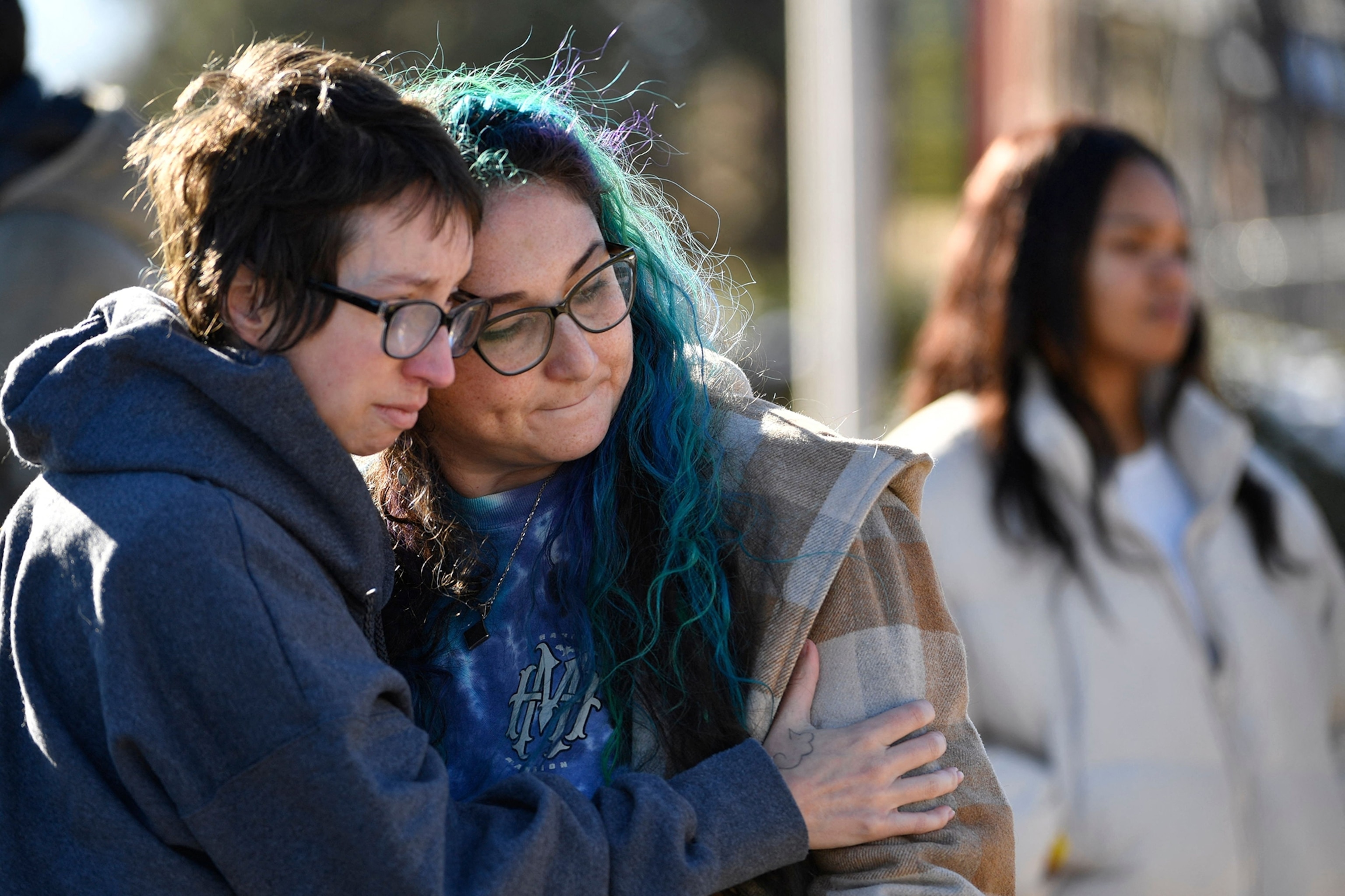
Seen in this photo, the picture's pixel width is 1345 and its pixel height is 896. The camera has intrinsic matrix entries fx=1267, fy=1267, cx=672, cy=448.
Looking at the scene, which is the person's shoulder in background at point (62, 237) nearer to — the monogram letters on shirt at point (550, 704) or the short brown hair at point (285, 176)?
the short brown hair at point (285, 176)

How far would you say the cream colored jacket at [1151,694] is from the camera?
270cm

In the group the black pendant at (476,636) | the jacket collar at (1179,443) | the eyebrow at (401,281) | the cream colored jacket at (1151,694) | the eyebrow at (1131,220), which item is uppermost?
the eyebrow at (1131,220)

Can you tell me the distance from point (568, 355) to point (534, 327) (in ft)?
0.19

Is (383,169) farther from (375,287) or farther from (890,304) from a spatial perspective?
(890,304)

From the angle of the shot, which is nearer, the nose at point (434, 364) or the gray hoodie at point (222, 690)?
the gray hoodie at point (222, 690)

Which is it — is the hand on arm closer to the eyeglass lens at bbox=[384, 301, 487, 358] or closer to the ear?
the eyeglass lens at bbox=[384, 301, 487, 358]

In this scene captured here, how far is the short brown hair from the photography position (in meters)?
1.42

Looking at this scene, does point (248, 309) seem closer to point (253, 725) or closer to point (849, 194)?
point (253, 725)

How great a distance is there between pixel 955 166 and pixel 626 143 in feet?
34.9

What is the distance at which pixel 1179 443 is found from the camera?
316 centimetres

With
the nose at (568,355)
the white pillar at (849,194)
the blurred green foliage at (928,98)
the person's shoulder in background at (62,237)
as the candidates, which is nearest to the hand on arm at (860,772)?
the nose at (568,355)

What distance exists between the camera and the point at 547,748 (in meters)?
1.66

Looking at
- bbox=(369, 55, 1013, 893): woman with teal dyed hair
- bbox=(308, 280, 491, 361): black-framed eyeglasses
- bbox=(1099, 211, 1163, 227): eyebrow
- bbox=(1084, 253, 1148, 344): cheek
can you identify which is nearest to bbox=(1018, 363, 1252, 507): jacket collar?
bbox=(1084, 253, 1148, 344): cheek

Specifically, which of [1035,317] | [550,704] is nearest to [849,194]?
[1035,317]
